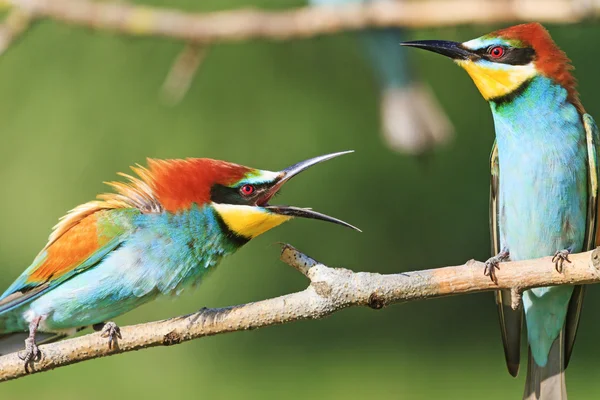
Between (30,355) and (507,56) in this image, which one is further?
(507,56)

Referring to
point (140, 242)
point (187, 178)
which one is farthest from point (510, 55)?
point (140, 242)

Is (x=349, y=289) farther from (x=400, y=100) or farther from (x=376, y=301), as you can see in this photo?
(x=400, y=100)

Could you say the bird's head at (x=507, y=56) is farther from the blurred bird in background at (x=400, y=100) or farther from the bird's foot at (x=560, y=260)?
the blurred bird in background at (x=400, y=100)

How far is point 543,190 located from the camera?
2238mm

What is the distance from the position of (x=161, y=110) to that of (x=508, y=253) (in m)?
3.01

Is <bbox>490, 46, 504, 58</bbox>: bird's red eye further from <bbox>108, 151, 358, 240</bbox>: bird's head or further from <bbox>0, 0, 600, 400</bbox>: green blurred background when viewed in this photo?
<bbox>0, 0, 600, 400</bbox>: green blurred background

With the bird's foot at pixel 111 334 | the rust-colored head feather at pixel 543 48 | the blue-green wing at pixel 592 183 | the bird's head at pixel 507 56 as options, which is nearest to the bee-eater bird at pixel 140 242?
the bird's foot at pixel 111 334

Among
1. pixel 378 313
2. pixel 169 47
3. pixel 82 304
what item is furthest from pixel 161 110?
pixel 82 304

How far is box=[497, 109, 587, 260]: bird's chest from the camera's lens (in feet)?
7.23

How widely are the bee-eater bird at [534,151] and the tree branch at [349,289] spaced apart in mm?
331

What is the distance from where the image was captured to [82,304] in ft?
7.14

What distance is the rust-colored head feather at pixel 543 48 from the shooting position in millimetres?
2084

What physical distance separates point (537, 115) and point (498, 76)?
158 millimetres

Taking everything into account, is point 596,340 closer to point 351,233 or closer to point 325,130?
point 351,233
